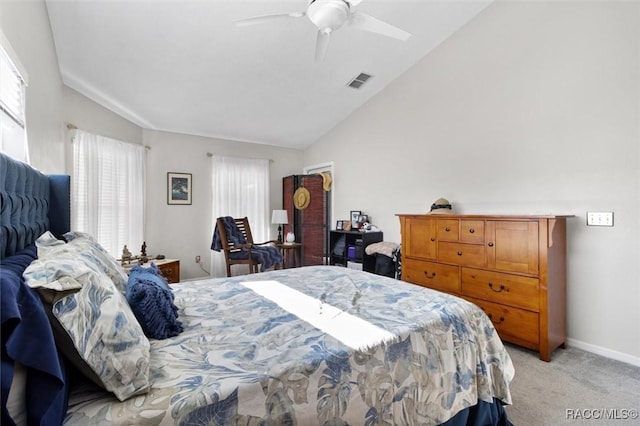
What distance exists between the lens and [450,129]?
3592mm

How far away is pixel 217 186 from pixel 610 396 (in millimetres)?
5064

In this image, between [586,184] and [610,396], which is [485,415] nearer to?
[610,396]

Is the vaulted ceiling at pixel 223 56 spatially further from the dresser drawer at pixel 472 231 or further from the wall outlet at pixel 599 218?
the wall outlet at pixel 599 218

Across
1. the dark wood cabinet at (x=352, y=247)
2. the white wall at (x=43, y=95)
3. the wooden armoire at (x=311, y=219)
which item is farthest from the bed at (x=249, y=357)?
the wooden armoire at (x=311, y=219)

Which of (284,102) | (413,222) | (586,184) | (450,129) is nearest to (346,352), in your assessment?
(413,222)

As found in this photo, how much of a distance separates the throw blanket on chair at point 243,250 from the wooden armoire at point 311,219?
0.82 meters

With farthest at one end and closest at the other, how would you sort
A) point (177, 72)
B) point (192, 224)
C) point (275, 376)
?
point (192, 224) → point (177, 72) → point (275, 376)

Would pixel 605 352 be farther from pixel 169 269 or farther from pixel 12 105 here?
pixel 169 269

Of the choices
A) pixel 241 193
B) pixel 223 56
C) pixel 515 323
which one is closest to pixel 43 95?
pixel 223 56

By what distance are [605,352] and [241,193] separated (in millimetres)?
4949

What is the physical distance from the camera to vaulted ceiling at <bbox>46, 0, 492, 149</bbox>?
2.57 m

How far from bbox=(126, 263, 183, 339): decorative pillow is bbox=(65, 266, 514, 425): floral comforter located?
6 cm

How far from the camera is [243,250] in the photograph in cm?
460

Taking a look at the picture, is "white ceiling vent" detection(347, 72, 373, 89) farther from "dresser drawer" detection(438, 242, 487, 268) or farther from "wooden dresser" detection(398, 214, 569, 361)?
"dresser drawer" detection(438, 242, 487, 268)
